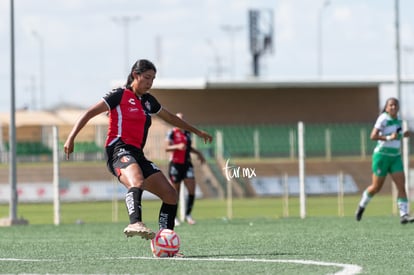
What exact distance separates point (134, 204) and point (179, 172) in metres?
9.52

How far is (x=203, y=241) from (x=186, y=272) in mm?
4512

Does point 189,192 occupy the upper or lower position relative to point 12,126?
lower

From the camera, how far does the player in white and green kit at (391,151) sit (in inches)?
698

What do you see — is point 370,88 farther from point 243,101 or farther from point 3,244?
point 3,244

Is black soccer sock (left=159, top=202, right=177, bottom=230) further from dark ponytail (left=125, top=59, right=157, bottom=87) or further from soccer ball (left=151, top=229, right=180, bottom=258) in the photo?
dark ponytail (left=125, top=59, right=157, bottom=87)

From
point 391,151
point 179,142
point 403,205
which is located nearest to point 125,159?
point 391,151

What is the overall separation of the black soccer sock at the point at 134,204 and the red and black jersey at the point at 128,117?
604mm

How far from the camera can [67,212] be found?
A: 3759 cm

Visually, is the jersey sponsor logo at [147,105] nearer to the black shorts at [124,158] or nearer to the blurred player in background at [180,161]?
the black shorts at [124,158]

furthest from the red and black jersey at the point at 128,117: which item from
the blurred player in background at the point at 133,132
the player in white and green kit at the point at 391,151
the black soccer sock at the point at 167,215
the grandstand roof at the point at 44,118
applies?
the grandstand roof at the point at 44,118

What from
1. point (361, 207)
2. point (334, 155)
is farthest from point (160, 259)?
point (334, 155)

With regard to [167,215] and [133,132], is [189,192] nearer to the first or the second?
[167,215]

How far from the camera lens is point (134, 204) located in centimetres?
1109

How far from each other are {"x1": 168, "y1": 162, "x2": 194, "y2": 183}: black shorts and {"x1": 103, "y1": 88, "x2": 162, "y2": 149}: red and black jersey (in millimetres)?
8967
